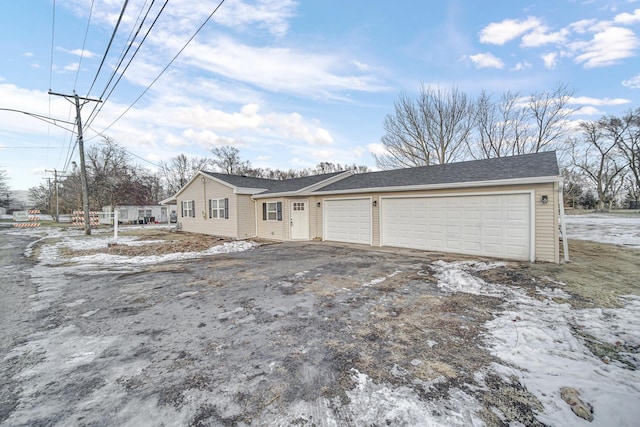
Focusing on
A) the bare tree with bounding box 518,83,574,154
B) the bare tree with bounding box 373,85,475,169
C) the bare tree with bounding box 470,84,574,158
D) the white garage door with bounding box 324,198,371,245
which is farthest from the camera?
the bare tree with bounding box 470,84,574,158

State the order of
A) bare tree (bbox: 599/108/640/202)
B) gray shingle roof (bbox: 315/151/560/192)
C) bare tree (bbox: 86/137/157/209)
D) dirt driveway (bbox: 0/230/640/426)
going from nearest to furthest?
1. dirt driveway (bbox: 0/230/640/426)
2. gray shingle roof (bbox: 315/151/560/192)
3. bare tree (bbox: 86/137/157/209)
4. bare tree (bbox: 599/108/640/202)

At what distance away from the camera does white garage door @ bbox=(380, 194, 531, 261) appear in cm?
774

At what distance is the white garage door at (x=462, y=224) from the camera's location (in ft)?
25.4

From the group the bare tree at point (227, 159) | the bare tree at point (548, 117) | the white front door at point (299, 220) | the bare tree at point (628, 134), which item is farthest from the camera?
the bare tree at point (227, 159)

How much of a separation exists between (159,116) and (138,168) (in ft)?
82.9

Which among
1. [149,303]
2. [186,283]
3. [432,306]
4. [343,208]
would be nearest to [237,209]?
[343,208]

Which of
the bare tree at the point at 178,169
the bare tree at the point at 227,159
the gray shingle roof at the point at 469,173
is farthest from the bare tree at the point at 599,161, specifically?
the bare tree at the point at 178,169

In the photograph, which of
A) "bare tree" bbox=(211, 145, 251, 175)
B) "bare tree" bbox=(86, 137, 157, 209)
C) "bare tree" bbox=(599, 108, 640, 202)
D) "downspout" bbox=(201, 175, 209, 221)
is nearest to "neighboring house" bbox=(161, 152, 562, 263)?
"downspout" bbox=(201, 175, 209, 221)

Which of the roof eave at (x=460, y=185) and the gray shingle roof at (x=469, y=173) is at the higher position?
the gray shingle roof at (x=469, y=173)

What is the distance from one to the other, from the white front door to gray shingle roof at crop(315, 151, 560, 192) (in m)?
1.21

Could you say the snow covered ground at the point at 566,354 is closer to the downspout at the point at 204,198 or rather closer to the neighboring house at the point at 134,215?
the downspout at the point at 204,198

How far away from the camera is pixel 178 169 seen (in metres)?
39.8

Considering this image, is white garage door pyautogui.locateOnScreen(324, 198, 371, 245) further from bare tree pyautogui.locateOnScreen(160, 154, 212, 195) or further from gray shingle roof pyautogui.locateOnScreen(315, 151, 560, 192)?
bare tree pyautogui.locateOnScreen(160, 154, 212, 195)

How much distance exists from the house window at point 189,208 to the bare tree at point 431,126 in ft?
53.8
